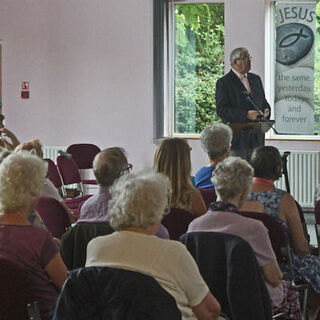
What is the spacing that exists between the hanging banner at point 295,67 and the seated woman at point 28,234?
6066 mm

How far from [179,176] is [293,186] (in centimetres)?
478

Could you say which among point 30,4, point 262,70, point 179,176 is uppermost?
point 30,4

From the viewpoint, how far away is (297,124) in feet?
29.2

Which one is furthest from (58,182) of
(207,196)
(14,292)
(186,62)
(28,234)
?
(14,292)

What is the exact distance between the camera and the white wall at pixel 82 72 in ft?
30.3

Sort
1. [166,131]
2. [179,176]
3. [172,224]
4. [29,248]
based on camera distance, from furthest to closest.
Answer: [166,131]
[179,176]
[172,224]
[29,248]

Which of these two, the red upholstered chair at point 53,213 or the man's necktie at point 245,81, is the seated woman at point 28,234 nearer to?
the red upholstered chair at point 53,213

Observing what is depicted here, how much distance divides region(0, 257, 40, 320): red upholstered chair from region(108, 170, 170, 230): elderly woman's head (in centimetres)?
40

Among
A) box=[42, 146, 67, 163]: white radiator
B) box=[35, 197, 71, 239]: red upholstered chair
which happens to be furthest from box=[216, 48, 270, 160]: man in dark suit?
box=[42, 146, 67, 163]: white radiator

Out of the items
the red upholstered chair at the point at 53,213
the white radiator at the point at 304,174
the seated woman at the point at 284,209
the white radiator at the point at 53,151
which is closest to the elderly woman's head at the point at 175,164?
the seated woman at the point at 284,209

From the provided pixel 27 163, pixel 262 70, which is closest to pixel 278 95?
pixel 262 70

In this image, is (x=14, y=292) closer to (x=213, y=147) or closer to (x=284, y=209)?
(x=284, y=209)

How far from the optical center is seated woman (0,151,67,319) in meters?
2.93

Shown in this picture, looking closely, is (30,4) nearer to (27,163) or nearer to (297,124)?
(297,124)
